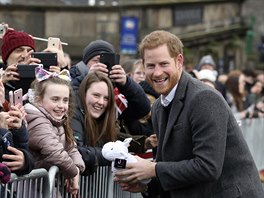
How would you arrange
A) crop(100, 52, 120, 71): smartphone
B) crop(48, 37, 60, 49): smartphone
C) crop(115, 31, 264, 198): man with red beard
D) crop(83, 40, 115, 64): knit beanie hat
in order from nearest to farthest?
crop(115, 31, 264, 198): man with red beard, crop(48, 37, 60, 49): smartphone, crop(100, 52, 120, 71): smartphone, crop(83, 40, 115, 64): knit beanie hat

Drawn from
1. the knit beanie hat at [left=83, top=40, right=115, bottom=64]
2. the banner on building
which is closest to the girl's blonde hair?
the knit beanie hat at [left=83, top=40, right=115, bottom=64]

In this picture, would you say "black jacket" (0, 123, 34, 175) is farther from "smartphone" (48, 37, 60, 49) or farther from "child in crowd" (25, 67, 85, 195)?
"smartphone" (48, 37, 60, 49)

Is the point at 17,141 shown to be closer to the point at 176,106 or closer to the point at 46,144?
the point at 46,144

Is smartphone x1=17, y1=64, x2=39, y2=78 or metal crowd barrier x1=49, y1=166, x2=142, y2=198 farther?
smartphone x1=17, y1=64, x2=39, y2=78

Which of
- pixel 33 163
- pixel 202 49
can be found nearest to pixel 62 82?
pixel 33 163

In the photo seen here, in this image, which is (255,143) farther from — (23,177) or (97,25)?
(97,25)

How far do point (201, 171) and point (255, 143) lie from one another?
29.8ft

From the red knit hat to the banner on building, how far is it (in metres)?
17.5

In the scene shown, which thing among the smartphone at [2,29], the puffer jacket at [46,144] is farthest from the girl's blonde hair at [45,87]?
the smartphone at [2,29]

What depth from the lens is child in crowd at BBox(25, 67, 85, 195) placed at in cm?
732

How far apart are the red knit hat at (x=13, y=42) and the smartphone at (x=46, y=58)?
24cm

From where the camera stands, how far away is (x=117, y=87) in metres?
9.37

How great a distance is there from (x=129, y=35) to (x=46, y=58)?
18768 mm

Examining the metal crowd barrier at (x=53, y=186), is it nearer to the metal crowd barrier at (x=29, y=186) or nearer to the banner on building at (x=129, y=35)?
the metal crowd barrier at (x=29, y=186)
